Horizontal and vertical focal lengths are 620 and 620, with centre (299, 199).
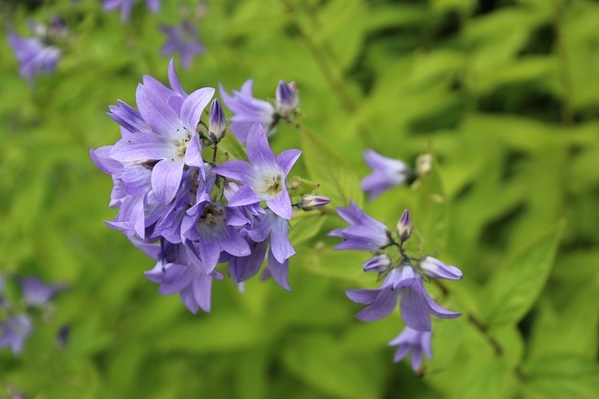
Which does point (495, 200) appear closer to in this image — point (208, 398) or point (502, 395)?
point (502, 395)

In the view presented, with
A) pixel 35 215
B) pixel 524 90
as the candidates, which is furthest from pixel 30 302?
pixel 524 90

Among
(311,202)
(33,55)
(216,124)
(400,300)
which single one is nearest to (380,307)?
(400,300)

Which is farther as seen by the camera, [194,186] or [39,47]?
[39,47]

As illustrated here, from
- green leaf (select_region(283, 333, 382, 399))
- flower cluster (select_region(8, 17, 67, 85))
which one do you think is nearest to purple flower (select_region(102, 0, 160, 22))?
flower cluster (select_region(8, 17, 67, 85))

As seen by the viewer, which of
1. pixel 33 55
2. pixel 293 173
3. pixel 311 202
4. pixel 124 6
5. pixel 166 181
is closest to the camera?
pixel 166 181

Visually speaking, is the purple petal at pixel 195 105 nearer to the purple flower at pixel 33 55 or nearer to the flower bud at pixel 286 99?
the flower bud at pixel 286 99

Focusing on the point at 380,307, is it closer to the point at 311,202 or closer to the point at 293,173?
the point at 311,202

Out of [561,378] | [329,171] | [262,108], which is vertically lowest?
[561,378]
